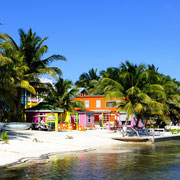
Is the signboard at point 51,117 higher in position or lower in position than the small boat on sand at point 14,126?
higher

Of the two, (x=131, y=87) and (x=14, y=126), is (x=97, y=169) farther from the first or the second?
(x=14, y=126)

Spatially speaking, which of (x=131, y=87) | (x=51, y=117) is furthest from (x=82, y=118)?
(x=131, y=87)

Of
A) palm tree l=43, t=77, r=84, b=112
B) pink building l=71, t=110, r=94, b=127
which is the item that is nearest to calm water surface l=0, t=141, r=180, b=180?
palm tree l=43, t=77, r=84, b=112

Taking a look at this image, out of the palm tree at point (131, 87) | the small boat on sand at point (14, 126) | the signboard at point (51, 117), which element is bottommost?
the small boat on sand at point (14, 126)

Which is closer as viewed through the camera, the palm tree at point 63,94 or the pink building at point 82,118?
the palm tree at point 63,94

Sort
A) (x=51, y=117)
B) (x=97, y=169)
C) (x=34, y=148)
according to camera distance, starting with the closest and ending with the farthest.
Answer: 1. (x=97, y=169)
2. (x=34, y=148)
3. (x=51, y=117)

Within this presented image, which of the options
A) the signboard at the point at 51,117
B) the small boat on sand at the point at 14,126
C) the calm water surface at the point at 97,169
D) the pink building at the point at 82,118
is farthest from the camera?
the pink building at the point at 82,118

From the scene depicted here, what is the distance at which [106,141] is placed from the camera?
88.0 ft

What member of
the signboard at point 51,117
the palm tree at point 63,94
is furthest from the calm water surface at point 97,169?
the palm tree at point 63,94

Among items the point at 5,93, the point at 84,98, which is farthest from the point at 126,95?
the point at 84,98

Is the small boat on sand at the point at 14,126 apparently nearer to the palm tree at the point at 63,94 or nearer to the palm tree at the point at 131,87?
the palm tree at the point at 131,87

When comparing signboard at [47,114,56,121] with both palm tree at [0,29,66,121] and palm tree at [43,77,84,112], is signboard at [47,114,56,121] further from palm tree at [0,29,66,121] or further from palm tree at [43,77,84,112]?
palm tree at [43,77,84,112]

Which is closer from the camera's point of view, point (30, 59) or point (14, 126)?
point (14, 126)

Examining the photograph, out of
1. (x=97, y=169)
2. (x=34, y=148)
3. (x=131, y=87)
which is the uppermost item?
(x=131, y=87)
